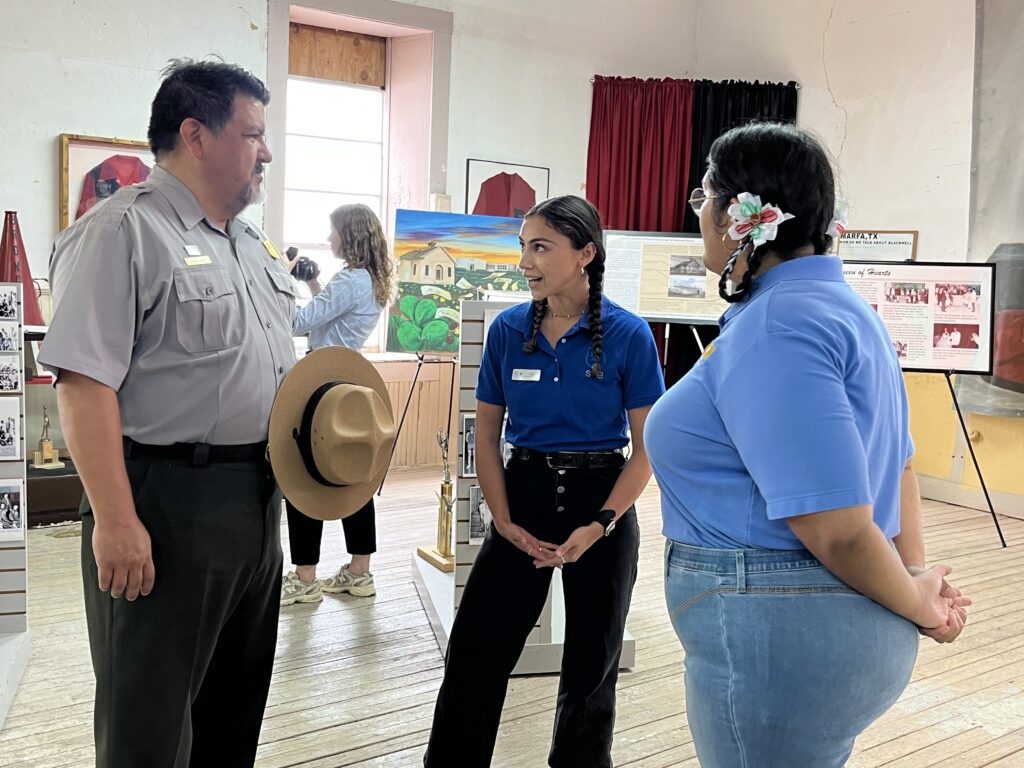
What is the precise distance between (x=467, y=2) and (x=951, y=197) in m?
3.63

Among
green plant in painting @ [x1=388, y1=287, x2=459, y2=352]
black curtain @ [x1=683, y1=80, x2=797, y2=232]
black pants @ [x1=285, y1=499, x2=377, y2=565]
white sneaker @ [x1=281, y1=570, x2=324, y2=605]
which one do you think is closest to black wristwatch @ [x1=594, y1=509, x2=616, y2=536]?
black pants @ [x1=285, y1=499, x2=377, y2=565]

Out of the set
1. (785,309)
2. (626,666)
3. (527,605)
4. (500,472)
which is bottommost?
(626,666)

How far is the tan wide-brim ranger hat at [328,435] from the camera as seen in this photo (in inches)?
74.9

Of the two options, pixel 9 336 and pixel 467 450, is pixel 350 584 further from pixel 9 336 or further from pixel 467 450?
pixel 9 336

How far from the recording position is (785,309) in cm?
123

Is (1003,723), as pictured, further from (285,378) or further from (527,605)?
(285,378)

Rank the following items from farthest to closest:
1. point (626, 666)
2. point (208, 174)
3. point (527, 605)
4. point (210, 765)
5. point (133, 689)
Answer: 1. point (626, 666)
2. point (527, 605)
3. point (210, 765)
4. point (208, 174)
5. point (133, 689)

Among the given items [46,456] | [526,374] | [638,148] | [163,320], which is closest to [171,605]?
[163,320]

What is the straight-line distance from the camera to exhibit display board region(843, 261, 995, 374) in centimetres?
541

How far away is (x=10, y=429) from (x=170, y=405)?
172 cm

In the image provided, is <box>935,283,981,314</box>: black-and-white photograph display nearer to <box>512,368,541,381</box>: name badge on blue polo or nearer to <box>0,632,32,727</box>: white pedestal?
<box>512,368,541,381</box>: name badge on blue polo

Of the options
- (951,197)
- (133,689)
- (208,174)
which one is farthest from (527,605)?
(951,197)

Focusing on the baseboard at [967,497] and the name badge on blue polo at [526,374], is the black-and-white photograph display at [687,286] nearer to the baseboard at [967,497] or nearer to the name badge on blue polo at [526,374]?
the baseboard at [967,497]

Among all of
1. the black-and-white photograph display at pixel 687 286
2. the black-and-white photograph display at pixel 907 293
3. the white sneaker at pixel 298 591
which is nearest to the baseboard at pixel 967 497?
the black-and-white photograph display at pixel 907 293
